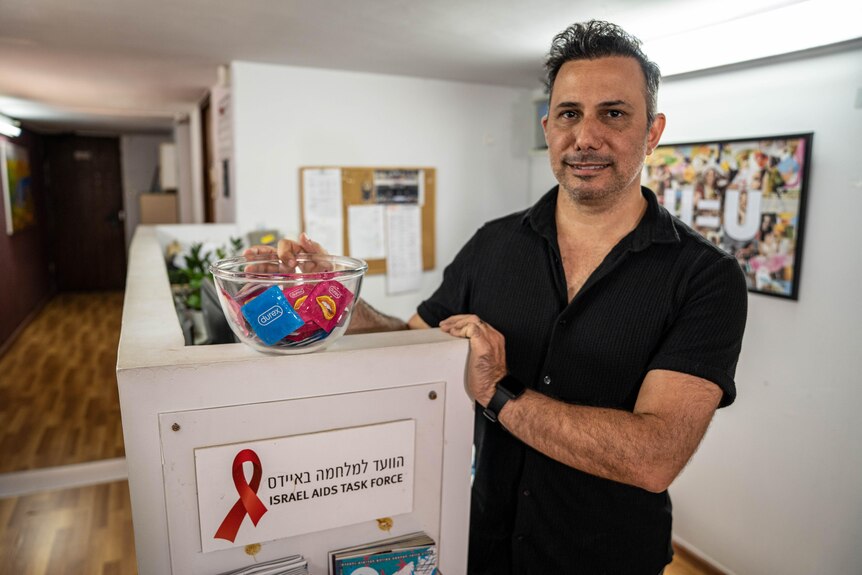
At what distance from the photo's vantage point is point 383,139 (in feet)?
12.2

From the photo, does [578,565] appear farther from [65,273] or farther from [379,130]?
[65,273]

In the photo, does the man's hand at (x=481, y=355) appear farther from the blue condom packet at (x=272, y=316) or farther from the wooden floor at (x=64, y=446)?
the wooden floor at (x=64, y=446)

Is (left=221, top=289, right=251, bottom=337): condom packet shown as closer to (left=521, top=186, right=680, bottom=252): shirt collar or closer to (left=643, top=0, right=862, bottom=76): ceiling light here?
(left=521, top=186, right=680, bottom=252): shirt collar

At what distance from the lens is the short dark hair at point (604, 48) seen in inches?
48.8

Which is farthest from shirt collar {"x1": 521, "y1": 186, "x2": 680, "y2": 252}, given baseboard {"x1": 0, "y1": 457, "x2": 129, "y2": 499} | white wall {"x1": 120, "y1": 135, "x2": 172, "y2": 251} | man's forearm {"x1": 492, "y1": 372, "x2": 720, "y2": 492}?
white wall {"x1": 120, "y1": 135, "x2": 172, "y2": 251}

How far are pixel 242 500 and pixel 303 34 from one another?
7.80 ft

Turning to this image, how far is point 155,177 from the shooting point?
28.5ft

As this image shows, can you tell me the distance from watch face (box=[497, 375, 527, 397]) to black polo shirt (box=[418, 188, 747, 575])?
0.23 metres

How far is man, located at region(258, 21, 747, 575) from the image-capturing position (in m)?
0.98

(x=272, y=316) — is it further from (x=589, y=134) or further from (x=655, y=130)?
(x=655, y=130)

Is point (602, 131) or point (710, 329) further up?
point (602, 131)

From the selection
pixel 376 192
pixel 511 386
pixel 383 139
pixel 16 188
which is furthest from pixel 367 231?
pixel 16 188

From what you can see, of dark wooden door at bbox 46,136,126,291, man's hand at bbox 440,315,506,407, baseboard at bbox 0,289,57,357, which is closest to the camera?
man's hand at bbox 440,315,506,407

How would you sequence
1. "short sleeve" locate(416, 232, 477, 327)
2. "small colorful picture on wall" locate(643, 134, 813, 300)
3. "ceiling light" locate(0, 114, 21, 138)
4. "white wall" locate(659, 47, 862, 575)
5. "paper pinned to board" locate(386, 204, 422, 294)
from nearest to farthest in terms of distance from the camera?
"short sleeve" locate(416, 232, 477, 327) → "white wall" locate(659, 47, 862, 575) → "small colorful picture on wall" locate(643, 134, 813, 300) → "paper pinned to board" locate(386, 204, 422, 294) → "ceiling light" locate(0, 114, 21, 138)
